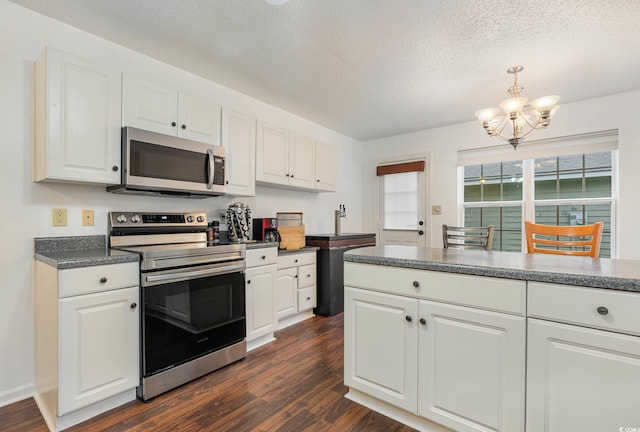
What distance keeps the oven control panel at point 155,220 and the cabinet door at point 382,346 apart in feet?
4.97

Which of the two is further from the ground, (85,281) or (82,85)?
(82,85)

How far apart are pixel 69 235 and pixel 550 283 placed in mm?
2721

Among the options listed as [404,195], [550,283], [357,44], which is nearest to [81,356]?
[550,283]

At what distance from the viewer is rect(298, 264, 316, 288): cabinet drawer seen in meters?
3.36

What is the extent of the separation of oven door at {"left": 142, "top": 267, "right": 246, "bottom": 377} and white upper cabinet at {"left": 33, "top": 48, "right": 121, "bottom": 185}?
77 cm

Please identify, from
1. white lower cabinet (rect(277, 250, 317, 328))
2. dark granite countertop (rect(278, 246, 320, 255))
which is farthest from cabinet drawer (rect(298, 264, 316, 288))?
dark granite countertop (rect(278, 246, 320, 255))

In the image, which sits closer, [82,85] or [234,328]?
[82,85]

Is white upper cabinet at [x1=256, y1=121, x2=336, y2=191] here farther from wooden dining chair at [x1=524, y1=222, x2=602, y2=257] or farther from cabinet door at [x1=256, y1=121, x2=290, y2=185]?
wooden dining chair at [x1=524, y1=222, x2=602, y2=257]

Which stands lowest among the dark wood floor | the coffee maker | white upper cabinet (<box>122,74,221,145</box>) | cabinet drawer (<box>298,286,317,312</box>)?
the dark wood floor

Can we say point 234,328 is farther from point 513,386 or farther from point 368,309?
point 513,386

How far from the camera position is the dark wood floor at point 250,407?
5.53 feet

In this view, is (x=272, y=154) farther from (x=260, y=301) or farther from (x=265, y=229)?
(x=260, y=301)

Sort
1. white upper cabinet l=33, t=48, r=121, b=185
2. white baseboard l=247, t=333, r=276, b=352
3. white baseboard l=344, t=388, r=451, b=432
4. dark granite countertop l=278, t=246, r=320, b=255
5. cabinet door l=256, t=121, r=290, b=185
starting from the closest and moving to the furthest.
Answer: white baseboard l=344, t=388, r=451, b=432, white upper cabinet l=33, t=48, r=121, b=185, white baseboard l=247, t=333, r=276, b=352, cabinet door l=256, t=121, r=290, b=185, dark granite countertop l=278, t=246, r=320, b=255

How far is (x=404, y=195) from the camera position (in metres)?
4.74
